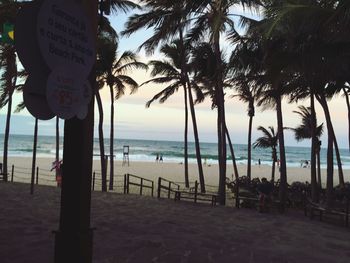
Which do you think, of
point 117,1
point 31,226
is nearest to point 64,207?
point 31,226

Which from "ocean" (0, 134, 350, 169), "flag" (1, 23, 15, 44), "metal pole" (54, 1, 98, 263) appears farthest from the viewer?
"ocean" (0, 134, 350, 169)

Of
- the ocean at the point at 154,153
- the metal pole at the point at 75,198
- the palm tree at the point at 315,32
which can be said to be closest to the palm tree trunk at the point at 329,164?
the palm tree at the point at 315,32

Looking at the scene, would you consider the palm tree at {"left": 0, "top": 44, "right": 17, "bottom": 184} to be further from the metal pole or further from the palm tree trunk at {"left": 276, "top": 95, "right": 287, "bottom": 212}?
the metal pole

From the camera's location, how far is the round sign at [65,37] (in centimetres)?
282

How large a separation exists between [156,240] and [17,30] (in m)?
6.65

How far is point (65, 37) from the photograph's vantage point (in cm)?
300

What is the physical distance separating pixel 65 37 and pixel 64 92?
0.39m

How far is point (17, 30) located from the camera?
271 cm

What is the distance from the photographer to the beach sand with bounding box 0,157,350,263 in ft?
24.6

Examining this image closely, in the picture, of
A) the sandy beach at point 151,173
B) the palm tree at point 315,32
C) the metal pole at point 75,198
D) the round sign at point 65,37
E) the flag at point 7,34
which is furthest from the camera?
the sandy beach at point 151,173

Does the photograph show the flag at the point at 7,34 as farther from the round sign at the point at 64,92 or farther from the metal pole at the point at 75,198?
the round sign at the point at 64,92

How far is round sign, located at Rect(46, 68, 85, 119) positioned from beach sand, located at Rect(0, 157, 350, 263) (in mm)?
4372

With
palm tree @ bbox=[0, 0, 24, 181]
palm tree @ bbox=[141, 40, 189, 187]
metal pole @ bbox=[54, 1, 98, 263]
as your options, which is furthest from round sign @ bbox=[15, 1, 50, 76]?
palm tree @ bbox=[141, 40, 189, 187]

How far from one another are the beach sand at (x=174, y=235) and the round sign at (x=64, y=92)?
4382mm
